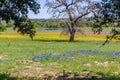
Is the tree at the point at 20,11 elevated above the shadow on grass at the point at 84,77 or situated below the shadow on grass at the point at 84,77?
above

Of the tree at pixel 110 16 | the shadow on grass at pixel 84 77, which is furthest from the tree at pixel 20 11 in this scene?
the shadow on grass at pixel 84 77

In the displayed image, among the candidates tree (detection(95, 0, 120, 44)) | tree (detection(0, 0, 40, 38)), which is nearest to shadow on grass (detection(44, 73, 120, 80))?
tree (detection(95, 0, 120, 44))

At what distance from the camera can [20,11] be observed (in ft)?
38.9

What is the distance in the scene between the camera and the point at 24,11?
11.9 metres

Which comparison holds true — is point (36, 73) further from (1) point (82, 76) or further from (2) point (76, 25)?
(2) point (76, 25)

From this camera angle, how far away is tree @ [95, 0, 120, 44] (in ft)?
40.2

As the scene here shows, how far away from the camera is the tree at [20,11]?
11.5 m

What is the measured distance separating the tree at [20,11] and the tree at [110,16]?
2.39 metres

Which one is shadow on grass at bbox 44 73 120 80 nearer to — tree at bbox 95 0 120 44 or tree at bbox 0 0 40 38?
tree at bbox 95 0 120 44

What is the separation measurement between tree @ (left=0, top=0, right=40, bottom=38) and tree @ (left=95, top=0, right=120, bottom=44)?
2.39 m

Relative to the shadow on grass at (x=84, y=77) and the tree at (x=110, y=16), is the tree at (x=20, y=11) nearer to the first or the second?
the tree at (x=110, y=16)

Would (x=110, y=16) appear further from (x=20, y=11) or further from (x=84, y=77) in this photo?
(x=84, y=77)

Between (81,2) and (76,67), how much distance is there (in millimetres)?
40461

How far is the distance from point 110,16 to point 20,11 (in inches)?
118
